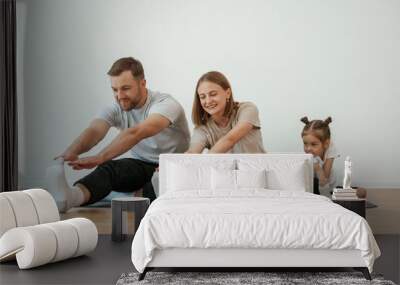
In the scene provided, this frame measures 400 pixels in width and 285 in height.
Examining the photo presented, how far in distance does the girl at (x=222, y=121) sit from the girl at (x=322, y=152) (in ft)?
1.84

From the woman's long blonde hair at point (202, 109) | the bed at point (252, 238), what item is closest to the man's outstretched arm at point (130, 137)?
the woman's long blonde hair at point (202, 109)

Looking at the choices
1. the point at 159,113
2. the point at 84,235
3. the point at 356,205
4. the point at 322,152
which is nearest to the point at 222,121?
the point at 159,113

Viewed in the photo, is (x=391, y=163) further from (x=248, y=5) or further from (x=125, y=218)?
(x=125, y=218)

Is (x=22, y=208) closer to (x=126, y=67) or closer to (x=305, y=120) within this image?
(x=126, y=67)

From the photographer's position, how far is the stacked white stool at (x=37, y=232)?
5906 millimetres

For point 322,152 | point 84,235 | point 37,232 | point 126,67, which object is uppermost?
point 126,67

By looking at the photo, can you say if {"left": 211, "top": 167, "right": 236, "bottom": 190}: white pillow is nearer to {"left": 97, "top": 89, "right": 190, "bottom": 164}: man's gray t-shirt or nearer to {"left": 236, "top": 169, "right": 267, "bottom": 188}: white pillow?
{"left": 236, "top": 169, "right": 267, "bottom": 188}: white pillow

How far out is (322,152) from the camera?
321 inches

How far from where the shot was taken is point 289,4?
319 inches

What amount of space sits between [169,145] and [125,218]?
1017 millimetres

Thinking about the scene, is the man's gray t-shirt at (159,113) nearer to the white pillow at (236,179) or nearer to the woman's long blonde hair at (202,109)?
the woman's long blonde hair at (202,109)

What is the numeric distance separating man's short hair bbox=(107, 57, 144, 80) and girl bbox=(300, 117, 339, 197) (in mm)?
2088

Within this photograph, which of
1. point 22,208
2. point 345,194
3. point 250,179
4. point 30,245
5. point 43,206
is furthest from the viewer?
point 345,194

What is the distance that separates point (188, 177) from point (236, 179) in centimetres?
53
